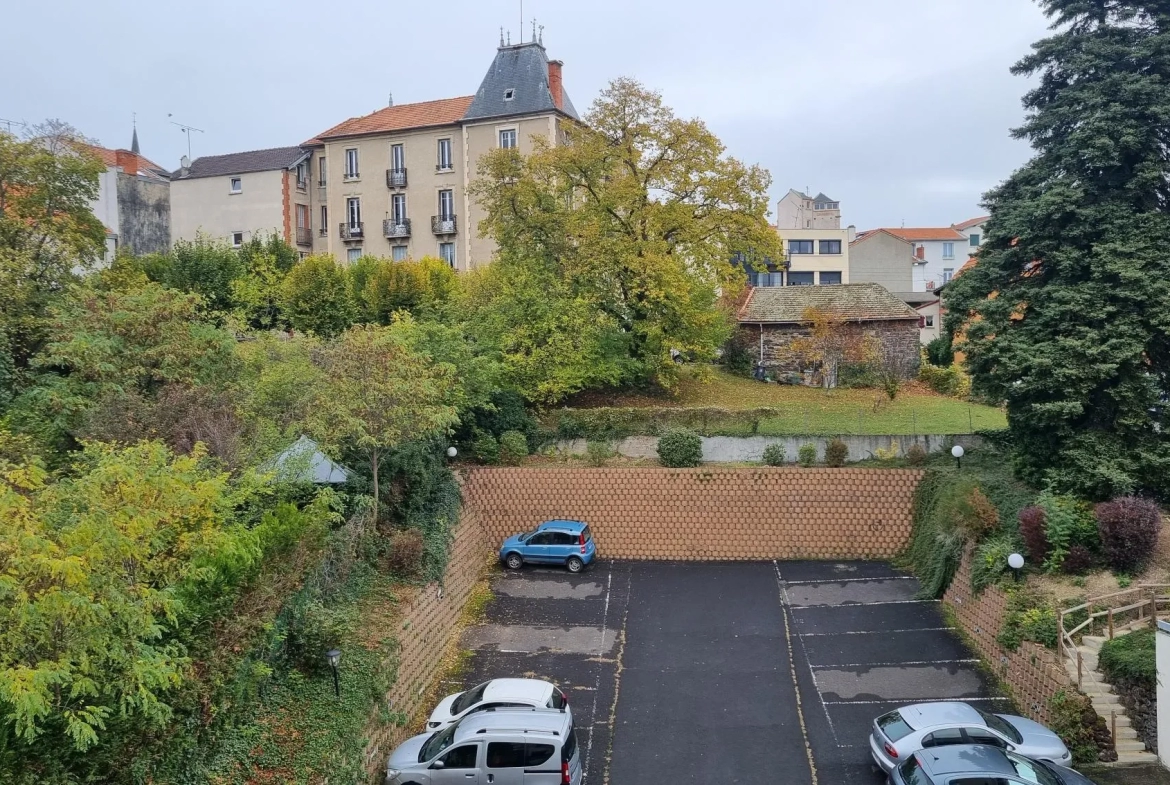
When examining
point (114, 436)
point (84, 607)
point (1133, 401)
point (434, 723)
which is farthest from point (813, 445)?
point (84, 607)

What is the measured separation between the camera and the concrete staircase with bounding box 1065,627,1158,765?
12.7m

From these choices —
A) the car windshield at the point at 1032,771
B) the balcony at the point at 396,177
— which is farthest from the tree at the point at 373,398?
the balcony at the point at 396,177

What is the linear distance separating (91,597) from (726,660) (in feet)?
39.4

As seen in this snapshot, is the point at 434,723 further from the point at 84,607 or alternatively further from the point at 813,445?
the point at 813,445

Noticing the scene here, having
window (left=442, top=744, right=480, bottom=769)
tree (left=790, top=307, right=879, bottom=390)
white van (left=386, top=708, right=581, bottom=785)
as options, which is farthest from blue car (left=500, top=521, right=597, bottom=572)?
tree (left=790, top=307, right=879, bottom=390)

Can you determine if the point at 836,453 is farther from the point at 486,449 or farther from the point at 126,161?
the point at 126,161

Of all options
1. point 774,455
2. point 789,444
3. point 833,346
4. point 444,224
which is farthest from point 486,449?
Answer: point 444,224

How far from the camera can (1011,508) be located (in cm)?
1819

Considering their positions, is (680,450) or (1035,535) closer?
(1035,535)

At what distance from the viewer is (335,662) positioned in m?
12.5

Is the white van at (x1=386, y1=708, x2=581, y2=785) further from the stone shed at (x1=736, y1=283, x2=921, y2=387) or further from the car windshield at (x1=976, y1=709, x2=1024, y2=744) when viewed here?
the stone shed at (x1=736, y1=283, x2=921, y2=387)

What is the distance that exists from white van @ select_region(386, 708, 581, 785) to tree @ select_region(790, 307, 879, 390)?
22.9 meters

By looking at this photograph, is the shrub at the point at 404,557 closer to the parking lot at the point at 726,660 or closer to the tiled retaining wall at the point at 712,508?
the parking lot at the point at 726,660

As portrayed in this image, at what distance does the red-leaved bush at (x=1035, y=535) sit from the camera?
53.9 ft
